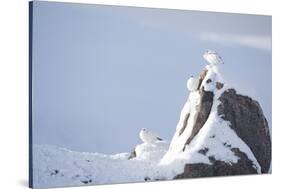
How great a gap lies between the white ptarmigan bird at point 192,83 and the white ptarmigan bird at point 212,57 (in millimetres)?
278

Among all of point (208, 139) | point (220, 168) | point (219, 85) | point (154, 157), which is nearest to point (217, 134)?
point (208, 139)

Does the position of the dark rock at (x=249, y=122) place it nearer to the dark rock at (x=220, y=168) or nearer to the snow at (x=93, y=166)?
the dark rock at (x=220, y=168)

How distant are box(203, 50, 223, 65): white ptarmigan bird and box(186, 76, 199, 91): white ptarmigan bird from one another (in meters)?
0.28

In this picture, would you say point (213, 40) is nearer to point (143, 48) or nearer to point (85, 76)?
point (143, 48)

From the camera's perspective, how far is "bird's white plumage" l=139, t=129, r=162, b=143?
21.6 feet

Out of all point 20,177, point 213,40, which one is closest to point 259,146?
point 213,40

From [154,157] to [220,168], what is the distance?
84 cm

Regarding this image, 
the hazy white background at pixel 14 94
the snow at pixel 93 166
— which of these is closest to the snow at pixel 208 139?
the snow at pixel 93 166

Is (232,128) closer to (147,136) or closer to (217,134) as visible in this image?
(217,134)

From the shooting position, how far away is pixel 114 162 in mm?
6449

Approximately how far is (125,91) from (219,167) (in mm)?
1400

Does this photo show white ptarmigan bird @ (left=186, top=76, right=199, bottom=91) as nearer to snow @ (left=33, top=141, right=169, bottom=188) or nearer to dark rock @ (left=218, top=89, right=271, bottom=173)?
dark rock @ (left=218, top=89, right=271, bottom=173)

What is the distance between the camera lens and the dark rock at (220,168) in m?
6.83

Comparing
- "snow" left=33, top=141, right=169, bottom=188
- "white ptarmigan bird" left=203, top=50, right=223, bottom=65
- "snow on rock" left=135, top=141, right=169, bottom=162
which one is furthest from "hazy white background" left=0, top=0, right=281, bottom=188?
"white ptarmigan bird" left=203, top=50, right=223, bottom=65
